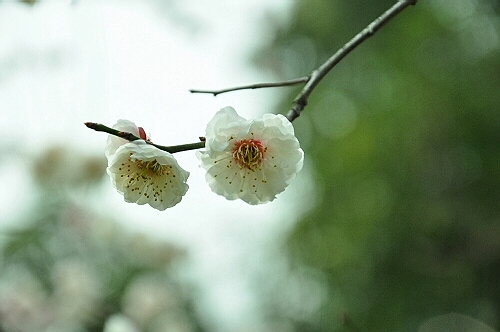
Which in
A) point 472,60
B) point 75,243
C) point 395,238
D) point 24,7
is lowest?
point 75,243

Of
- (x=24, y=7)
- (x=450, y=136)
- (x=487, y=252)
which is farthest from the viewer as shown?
(x=450, y=136)

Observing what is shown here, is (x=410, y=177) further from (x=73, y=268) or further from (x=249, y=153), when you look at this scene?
(x=249, y=153)

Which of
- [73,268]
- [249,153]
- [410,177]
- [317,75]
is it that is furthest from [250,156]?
[410,177]

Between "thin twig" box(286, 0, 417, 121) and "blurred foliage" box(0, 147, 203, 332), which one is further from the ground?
"thin twig" box(286, 0, 417, 121)

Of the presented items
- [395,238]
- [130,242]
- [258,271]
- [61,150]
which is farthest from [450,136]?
[61,150]

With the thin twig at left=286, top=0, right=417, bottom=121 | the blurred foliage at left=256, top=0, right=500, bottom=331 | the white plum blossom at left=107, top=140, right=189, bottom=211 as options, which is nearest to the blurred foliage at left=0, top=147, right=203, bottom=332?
the blurred foliage at left=256, top=0, right=500, bottom=331

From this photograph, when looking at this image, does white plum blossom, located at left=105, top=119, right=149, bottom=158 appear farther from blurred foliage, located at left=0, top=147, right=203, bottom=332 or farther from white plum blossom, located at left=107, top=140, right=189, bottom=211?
blurred foliage, located at left=0, top=147, right=203, bottom=332

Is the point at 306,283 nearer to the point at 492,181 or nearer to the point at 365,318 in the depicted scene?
the point at 365,318

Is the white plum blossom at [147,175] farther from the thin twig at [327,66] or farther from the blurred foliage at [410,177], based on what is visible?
the blurred foliage at [410,177]
